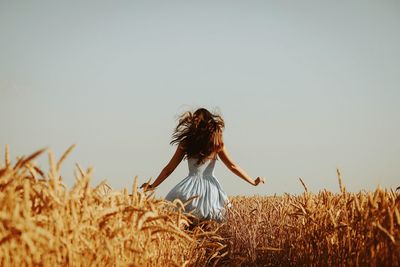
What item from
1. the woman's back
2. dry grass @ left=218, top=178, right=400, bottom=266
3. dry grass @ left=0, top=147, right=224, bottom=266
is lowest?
dry grass @ left=0, top=147, right=224, bottom=266

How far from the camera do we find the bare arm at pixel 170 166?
4.24 metres

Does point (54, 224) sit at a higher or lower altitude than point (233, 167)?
lower

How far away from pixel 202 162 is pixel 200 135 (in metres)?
0.34

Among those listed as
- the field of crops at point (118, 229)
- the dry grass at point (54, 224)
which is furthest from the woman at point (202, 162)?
the dry grass at point (54, 224)

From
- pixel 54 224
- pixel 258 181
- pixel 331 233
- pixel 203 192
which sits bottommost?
pixel 54 224

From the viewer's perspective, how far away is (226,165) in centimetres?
445

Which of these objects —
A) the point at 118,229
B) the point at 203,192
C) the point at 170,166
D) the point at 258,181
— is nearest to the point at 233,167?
the point at 258,181

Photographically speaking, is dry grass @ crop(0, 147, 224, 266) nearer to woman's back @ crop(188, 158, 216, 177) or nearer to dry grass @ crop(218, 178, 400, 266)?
dry grass @ crop(218, 178, 400, 266)

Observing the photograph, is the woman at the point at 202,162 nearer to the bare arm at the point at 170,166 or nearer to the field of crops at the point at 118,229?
the bare arm at the point at 170,166

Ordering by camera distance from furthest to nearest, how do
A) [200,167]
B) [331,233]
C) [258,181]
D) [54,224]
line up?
[200,167] < [258,181] < [331,233] < [54,224]

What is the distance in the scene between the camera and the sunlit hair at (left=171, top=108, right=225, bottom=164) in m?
4.33

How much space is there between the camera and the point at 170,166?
430 cm

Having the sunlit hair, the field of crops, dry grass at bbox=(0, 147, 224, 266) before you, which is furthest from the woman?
dry grass at bbox=(0, 147, 224, 266)

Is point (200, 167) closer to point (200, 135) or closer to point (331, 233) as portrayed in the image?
point (200, 135)
